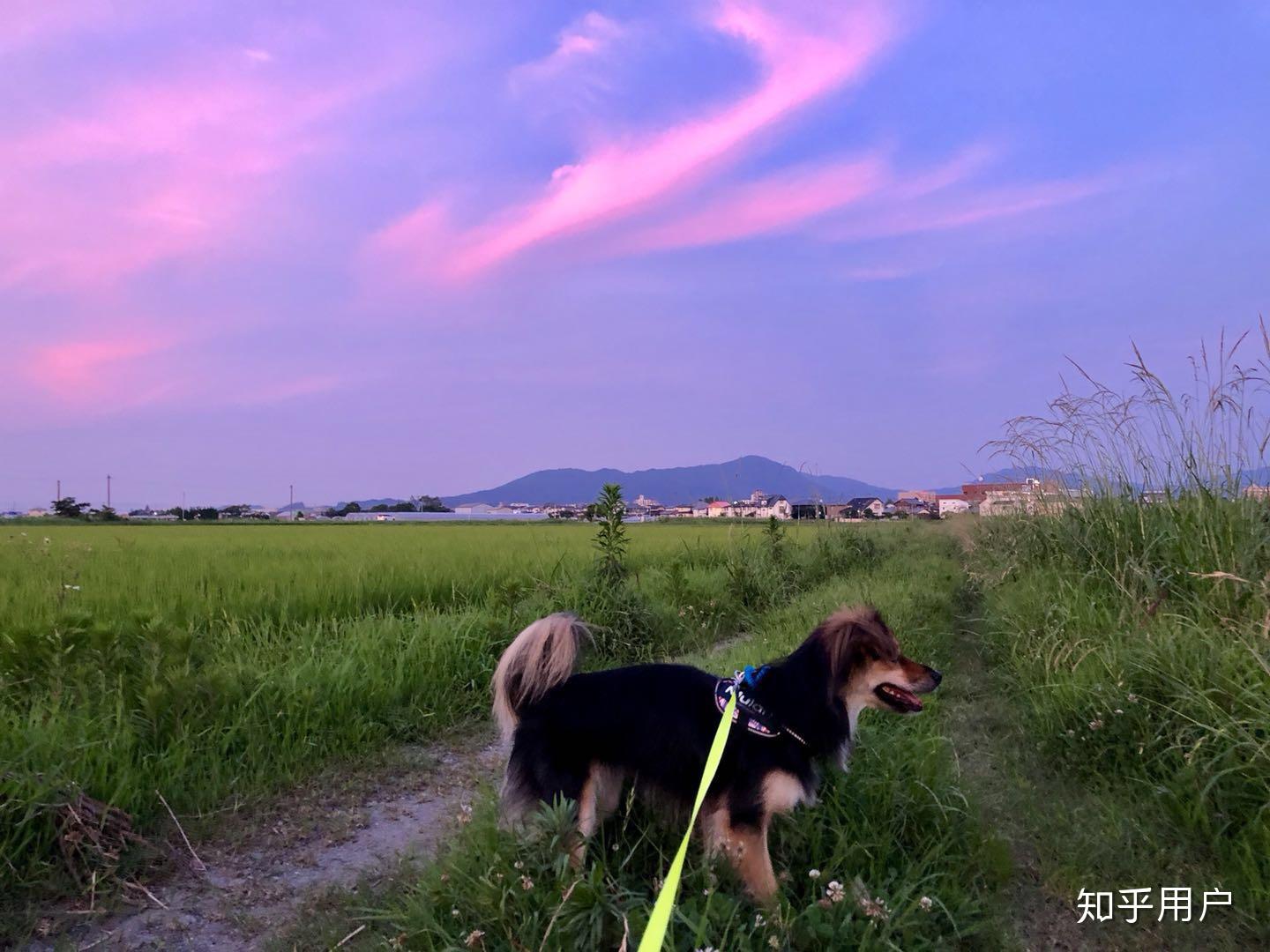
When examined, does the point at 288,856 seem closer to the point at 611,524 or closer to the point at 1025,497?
the point at 611,524

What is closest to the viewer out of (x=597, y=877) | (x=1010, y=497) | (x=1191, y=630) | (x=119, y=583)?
(x=597, y=877)

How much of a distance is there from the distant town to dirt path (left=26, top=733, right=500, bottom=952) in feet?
13.3

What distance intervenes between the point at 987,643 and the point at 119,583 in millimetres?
7898

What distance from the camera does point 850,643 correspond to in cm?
326

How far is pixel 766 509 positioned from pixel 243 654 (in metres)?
10.5

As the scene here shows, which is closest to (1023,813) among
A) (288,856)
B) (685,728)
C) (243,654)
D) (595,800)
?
(685,728)

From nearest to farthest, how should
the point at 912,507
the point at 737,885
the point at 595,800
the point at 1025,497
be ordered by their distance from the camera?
the point at 737,885, the point at 595,800, the point at 1025,497, the point at 912,507

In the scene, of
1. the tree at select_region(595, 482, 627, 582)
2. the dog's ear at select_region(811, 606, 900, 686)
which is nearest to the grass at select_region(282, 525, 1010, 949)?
the dog's ear at select_region(811, 606, 900, 686)

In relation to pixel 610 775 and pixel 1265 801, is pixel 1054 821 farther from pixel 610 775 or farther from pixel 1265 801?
pixel 610 775

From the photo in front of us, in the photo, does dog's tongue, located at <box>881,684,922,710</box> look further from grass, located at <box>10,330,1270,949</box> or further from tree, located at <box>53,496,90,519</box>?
tree, located at <box>53,496,90,519</box>

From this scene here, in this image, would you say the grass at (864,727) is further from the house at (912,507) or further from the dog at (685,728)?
the house at (912,507)

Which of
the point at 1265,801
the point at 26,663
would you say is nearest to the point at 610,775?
the point at 1265,801

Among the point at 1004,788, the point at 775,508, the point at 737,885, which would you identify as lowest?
the point at 1004,788

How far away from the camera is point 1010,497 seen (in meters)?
10.6
